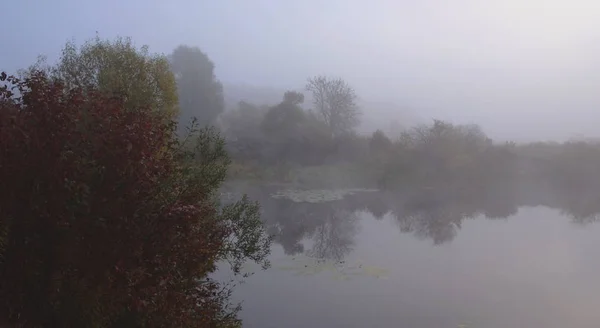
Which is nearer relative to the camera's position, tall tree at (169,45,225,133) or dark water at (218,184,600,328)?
dark water at (218,184,600,328)

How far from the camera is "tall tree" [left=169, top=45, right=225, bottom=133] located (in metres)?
33.9

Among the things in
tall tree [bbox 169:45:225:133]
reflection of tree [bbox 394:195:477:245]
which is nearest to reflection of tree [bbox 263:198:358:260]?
reflection of tree [bbox 394:195:477:245]

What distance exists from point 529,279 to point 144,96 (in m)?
9.62

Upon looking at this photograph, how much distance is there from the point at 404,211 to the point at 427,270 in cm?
920

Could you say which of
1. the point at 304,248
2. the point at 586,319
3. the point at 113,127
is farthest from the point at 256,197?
the point at 113,127

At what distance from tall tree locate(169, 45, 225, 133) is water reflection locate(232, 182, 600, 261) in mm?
10764

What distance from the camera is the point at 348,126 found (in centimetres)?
3500

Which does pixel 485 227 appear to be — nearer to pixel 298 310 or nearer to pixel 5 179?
pixel 298 310

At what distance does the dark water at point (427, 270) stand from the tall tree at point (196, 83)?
1546 cm

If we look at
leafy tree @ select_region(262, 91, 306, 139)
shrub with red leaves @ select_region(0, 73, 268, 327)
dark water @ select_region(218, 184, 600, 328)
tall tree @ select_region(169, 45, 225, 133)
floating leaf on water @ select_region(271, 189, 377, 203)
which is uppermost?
tall tree @ select_region(169, 45, 225, 133)

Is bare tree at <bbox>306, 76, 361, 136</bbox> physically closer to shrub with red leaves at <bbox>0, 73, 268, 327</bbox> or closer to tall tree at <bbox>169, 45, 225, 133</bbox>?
tall tree at <bbox>169, 45, 225, 133</bbox>

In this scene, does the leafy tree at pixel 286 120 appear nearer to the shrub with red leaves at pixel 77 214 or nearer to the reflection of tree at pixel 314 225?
the reflection of tree at pixel 314 225

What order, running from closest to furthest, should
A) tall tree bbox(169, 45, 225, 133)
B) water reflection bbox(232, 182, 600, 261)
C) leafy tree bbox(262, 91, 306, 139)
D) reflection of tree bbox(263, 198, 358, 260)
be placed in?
reflection of tree bbox(263, 198, 358, 260), water reflection bbox(232, 182, 600, 261), leafy tree bbox(262, 91, 306, 139), tall tree bbox(169, 45, 225, 133)

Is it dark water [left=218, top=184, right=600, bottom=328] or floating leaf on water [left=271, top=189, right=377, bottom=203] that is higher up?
floating leaf on water [left=271, top=189, right=377, bottom=203]
